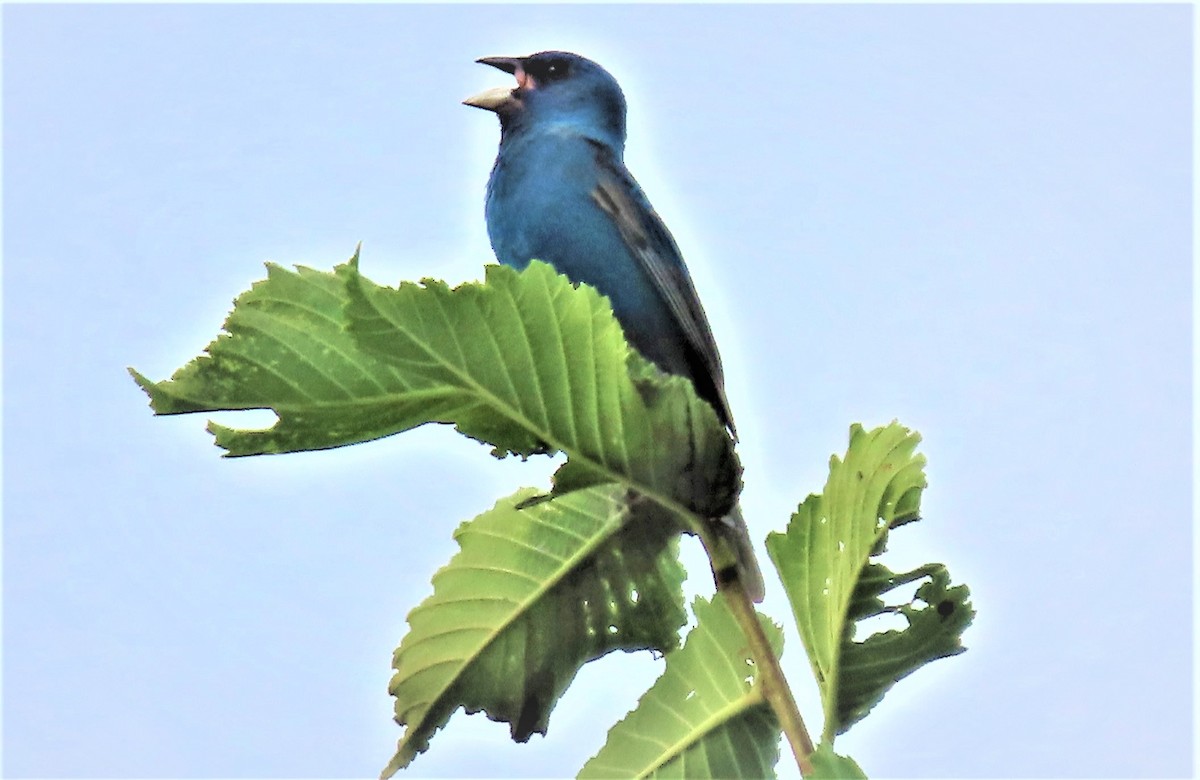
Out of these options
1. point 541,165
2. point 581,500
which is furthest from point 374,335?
point 541,165

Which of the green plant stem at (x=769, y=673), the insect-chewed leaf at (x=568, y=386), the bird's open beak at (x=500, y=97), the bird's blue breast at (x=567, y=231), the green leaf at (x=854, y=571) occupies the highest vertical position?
the bird's open beak at (x=500, y=97)

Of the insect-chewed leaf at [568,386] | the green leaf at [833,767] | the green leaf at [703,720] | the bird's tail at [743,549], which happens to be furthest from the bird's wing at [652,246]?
the green leaf at [833,767]

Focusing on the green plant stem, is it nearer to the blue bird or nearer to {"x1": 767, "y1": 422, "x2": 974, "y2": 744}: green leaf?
{"x1": 767, "y1": 422, "x2": 974, "y2": 744}: green leaf

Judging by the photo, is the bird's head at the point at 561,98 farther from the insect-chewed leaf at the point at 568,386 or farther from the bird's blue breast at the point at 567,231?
the insect-chewed leaf at the point at 568,386

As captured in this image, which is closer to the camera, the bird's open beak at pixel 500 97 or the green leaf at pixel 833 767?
the green leaf at pixel 833 767

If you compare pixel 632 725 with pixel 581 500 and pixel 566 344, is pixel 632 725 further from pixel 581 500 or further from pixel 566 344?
pixel 566 344

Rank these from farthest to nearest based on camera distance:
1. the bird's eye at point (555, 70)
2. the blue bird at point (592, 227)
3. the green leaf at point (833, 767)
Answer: the bird's eye at point (555, 70), the blue bird at point (592, 227), the green leaf at point (833, 767)
